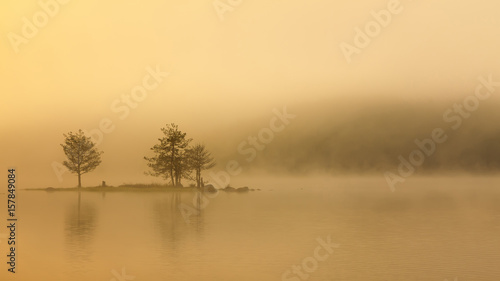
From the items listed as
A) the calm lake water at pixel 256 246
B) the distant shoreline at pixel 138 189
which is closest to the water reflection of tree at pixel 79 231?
the calm lake water at pixel 256 246

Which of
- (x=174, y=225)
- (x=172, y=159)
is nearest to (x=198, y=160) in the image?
(x=172, y=159)

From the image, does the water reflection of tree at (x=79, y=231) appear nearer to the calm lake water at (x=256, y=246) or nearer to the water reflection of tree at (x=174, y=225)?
the calm lake water at (x=256, y=246)

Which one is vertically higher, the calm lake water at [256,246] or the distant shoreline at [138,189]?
the distant shoreline at [138,189]

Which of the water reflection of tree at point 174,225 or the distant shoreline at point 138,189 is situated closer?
the water reflection of tree at point 174,225

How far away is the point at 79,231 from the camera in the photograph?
3994cm

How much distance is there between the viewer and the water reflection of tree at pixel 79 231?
31.0 m

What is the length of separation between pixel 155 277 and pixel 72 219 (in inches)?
995

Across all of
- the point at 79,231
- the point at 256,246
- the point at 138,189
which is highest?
the point at 138,189

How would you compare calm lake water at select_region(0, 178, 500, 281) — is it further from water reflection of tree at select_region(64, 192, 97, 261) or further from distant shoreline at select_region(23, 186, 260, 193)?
distant shoreline at select_region(23, 186, 260, 193)

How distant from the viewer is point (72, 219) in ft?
159

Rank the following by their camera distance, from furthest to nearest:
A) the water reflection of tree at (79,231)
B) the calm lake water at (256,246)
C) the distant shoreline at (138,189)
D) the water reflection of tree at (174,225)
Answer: the distant shoreline at (138,189) < the water reflection of tree at (174,225) < the water reflection of tree at (79,231) < the calm lake water at (256,246)

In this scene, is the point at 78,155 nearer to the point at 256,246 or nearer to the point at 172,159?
the point at 172,159

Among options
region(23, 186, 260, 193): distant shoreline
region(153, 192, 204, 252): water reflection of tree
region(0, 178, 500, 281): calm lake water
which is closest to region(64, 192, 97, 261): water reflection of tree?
region(0, 178, 500, 281): calm lake water

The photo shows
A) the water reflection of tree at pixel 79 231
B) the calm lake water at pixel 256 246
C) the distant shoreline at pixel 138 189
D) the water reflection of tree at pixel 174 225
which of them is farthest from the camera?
the distant shoreline at pixel 138 189
